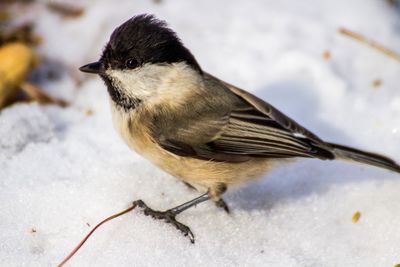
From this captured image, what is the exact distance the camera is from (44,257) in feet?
7.77

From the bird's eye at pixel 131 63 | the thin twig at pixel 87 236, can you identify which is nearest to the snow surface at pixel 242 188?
the thin twig at pixel 87 236

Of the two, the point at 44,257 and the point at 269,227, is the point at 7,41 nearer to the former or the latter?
the point at 44,257

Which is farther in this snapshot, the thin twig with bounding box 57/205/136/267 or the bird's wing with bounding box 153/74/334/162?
the bird's wing with bounding box 153/74/334/162

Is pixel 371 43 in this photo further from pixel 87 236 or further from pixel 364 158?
pixel 87 236

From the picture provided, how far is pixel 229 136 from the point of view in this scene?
2.70 metres

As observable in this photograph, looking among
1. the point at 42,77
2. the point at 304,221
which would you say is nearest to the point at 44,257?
the point at 304,221

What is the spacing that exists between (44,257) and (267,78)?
1812 millimetres

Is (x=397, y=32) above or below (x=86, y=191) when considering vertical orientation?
above

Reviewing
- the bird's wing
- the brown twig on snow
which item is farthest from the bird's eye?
the brown twig on snow

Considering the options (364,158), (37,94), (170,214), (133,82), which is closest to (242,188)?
(170,214)

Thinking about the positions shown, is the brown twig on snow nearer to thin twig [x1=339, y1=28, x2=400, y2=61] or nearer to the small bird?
the small bird

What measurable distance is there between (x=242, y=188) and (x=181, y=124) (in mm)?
477

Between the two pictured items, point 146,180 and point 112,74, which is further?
point 146,180

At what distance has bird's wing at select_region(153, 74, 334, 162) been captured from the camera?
2654 millimetres
